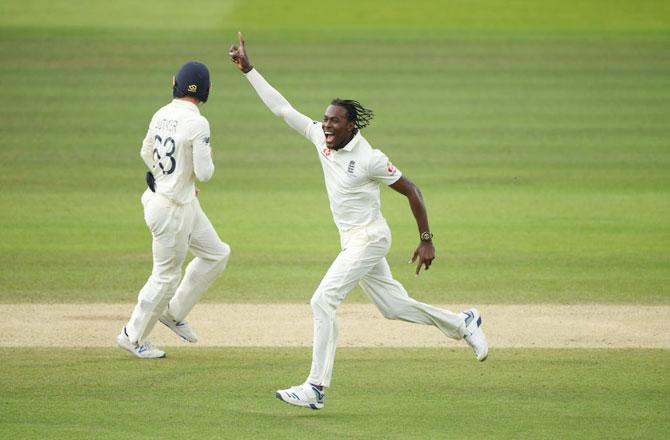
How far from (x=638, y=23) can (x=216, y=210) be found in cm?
1532

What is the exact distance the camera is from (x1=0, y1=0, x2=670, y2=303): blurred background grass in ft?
42.8

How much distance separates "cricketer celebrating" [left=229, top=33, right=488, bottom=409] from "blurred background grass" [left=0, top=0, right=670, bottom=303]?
2.93 meters

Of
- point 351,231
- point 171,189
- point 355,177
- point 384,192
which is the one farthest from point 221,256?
point 384,192

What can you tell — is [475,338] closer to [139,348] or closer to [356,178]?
[356,178]

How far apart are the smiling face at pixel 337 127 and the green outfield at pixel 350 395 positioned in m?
1.75

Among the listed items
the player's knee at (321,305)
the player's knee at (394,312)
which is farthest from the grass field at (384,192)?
the player's knee at (321,305)

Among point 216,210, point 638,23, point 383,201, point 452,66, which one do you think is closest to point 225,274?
point 216,210

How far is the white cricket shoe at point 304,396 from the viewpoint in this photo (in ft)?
26.9

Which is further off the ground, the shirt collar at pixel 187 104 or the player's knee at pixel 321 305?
the shirt collar at pixel 187 104

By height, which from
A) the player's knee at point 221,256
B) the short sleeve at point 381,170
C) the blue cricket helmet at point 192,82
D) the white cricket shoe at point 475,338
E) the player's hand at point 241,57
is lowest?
the white cricket shoe at point 475,338

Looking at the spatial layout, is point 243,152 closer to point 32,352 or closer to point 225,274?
point 225,274

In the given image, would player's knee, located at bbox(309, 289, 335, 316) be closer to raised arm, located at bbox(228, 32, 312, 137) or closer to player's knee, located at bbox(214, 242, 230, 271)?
raised arm, located at bbox(228, 32, 312, 137)

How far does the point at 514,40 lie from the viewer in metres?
26.5

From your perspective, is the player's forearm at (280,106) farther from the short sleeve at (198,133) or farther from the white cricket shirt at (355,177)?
the short sleeve at (198,133)
